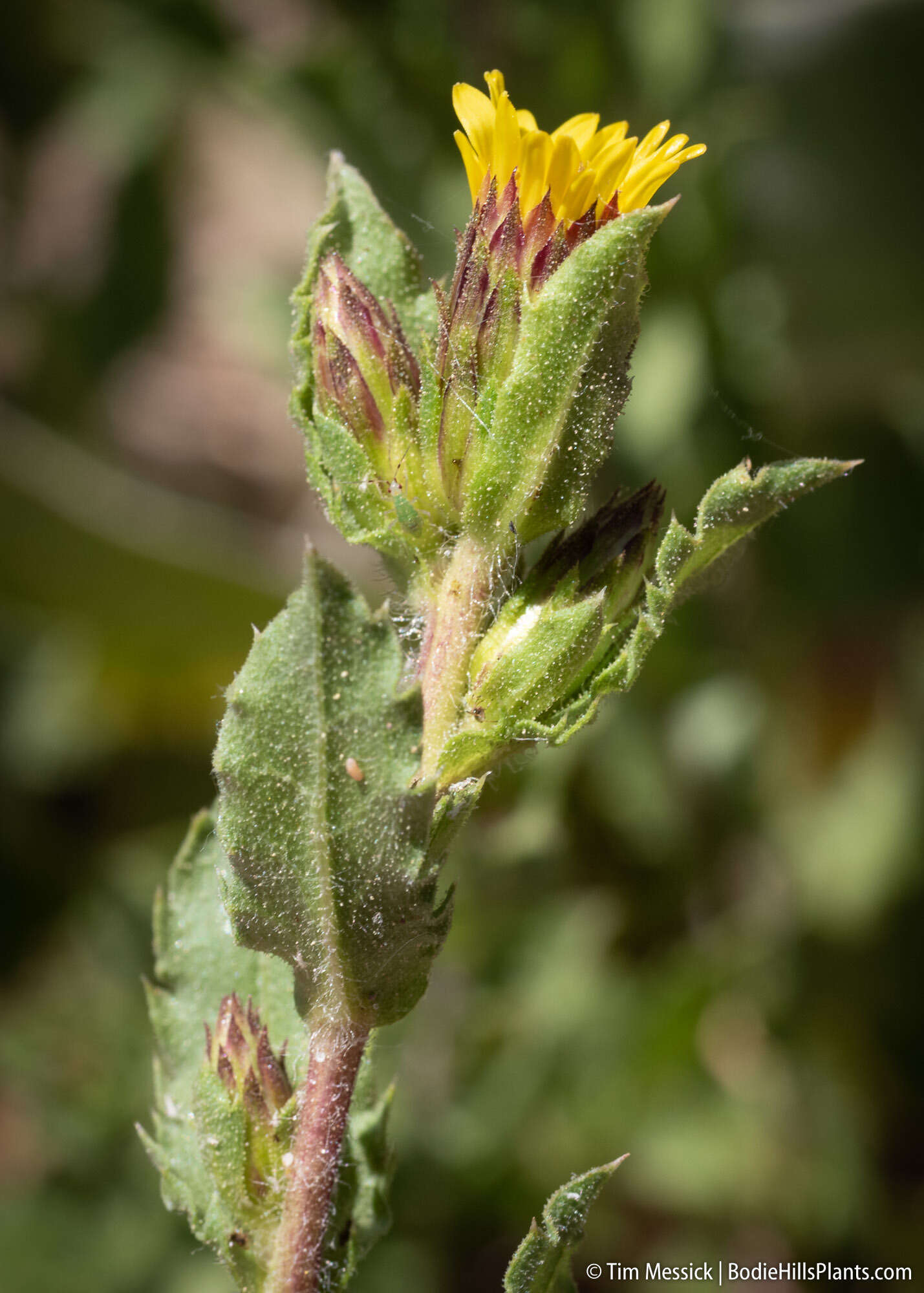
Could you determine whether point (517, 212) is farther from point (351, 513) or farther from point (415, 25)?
point (415, 25)

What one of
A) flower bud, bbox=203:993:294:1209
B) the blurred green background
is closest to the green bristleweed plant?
flower bud, bbox=203:993:294:1209

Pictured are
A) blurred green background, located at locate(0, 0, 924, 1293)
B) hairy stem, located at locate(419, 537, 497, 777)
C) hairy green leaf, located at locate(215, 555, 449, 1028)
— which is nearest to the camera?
hairy green leaf, located at locate(215, 555, 449, 1028)

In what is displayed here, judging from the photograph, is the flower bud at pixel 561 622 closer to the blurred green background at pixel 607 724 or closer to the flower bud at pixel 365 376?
the flower bud at pixel 365 376

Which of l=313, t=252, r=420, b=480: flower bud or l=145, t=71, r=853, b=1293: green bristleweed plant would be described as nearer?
l=145, t=71, r=853, b=1293: green bristleweed plant

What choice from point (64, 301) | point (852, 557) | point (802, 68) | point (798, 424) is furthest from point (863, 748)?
point (64, 301)

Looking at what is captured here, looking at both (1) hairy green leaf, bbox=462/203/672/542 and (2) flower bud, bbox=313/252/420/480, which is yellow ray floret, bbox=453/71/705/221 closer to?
(1) hairy green leaf, bbox=462/203/672/542

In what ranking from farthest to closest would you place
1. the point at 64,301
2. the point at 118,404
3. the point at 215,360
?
the point at 215,360
the point at 118,404
the point at 64,301

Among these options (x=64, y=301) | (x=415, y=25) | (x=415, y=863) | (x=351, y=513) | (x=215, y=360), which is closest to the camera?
(x=415, y=863)
